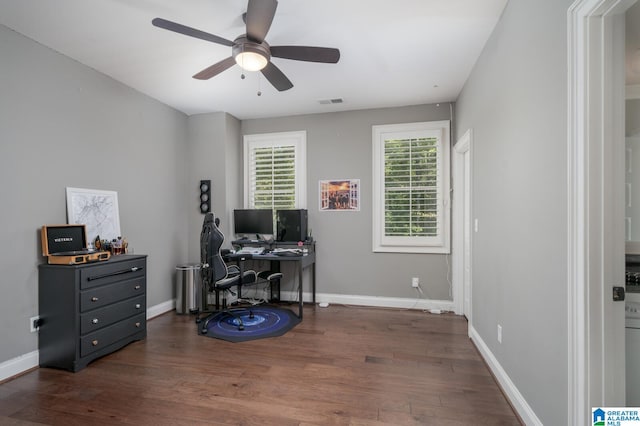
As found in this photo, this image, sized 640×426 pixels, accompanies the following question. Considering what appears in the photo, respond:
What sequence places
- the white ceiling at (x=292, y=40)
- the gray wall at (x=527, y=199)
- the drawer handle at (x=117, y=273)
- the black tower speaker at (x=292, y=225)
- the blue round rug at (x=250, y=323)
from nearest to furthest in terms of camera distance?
the gray wall at (x=527, y=199) → the white ceiling at (x=292, y=40) → the drawer handle at (x=117, y=273) → the blue round rug at (x=250, y=323) → the black tower speaker at (x=292, y=225)

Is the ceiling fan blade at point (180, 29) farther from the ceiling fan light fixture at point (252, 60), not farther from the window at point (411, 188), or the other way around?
the window at point (411, 188)

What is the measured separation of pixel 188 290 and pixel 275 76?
300cm

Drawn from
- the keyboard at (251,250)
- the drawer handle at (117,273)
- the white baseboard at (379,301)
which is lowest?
the white baseboard at (379,301)

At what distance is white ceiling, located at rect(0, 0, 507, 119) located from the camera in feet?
7.41

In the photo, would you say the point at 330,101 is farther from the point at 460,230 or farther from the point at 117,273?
the point at 117,273

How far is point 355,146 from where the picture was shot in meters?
4.47

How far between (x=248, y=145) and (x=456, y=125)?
3.07 metres

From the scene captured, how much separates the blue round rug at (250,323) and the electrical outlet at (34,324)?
1.38 meters

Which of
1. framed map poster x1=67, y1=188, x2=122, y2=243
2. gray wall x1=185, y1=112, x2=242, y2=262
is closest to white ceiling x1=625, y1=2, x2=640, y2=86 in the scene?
gray wall x1=185, y1=112, x2=242, y2=262

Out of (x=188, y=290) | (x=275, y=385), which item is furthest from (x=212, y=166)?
(x=275, y=385)

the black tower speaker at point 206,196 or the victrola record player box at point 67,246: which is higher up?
the black tower speaker at point 206,196

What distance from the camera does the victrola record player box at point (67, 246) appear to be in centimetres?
263

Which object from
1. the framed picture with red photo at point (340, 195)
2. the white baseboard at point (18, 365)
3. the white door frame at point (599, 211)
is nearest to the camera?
the white door frame at point (599, 211)

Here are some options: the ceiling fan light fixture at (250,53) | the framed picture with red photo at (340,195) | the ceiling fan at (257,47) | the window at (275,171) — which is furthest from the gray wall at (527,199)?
the window at (275,171)
